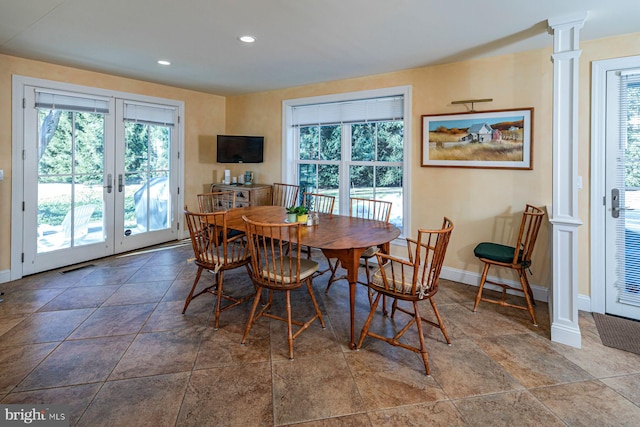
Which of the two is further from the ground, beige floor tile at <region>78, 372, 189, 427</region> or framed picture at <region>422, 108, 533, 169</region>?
framed picture at <region>422, 108, 533, 169</region>

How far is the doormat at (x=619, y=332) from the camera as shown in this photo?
2.58m

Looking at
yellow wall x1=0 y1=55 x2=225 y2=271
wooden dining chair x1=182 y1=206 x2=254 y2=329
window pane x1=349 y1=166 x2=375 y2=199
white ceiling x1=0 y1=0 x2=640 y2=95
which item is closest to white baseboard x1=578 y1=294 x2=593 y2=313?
white ceiling x1=0 y1=0 x2=640 y2=95

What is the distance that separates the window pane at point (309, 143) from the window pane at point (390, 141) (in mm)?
1069

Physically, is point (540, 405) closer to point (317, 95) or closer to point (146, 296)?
point (146, 296)

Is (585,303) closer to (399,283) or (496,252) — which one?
(496,252)

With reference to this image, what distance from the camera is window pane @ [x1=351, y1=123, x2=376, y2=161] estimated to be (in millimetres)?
4551

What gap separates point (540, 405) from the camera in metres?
1.92

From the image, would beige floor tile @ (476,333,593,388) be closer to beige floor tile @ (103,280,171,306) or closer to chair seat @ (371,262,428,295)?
chair seat @ (371,262,428,295)

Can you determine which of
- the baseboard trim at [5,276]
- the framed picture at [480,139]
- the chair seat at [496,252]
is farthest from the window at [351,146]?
the baseboard trim at [5,276]

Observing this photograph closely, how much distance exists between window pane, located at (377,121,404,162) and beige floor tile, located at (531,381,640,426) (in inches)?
113

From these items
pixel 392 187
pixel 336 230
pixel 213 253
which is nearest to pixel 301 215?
pixel 336 230

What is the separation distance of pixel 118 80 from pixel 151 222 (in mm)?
2017

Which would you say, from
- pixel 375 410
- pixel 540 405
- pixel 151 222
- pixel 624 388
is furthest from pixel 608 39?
pixel 151 222

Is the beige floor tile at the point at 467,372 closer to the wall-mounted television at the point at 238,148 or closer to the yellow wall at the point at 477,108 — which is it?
the yellow wall at the point at 477,108
